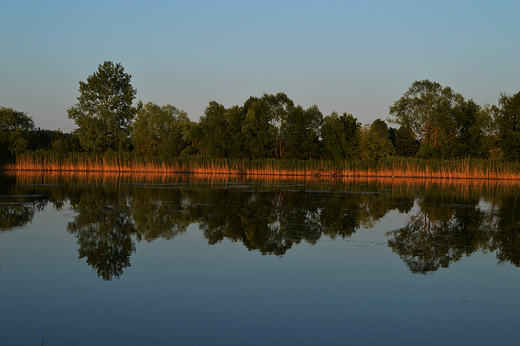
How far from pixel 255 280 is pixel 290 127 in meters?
52.4

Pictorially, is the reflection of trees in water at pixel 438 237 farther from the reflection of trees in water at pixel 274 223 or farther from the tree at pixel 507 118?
the tree at pixel 507 118

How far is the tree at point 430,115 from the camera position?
59375 millimetres

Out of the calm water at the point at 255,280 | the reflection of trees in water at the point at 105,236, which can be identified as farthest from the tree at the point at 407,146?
the reflection of trees in water at the point at 105,236

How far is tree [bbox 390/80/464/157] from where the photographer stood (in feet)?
195

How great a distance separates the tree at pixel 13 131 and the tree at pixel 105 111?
714 centimetres

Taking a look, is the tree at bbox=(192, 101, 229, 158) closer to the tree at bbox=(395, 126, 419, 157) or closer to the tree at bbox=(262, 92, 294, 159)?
the tree at bbox=(262, 92, 294, 159)

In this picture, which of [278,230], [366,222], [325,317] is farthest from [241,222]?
[325,317]

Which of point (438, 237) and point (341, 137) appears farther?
point (341, 137)

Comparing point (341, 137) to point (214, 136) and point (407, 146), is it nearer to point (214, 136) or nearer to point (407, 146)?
point (214, 136)

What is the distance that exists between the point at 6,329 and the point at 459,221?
13.4 metres

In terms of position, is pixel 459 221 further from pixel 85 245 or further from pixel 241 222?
pixel 85 245

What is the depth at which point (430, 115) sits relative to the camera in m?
61.2

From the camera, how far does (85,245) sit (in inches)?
401

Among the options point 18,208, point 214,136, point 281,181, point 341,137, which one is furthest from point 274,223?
point 214,136
